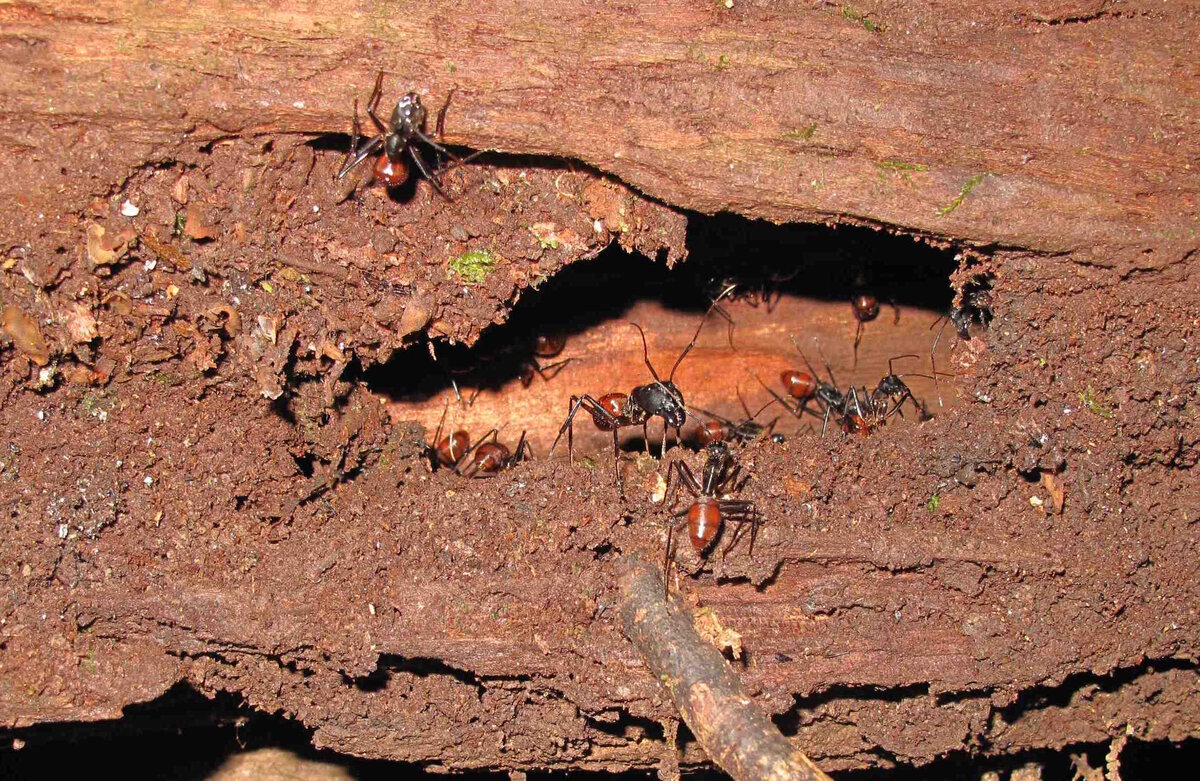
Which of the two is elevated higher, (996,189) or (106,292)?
(996,189)

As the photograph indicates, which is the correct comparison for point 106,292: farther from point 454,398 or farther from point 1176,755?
point 1176,755

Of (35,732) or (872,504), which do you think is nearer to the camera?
(872,504)

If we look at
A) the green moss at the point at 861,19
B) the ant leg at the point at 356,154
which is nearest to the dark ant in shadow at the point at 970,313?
the green moss at the point at 861,19

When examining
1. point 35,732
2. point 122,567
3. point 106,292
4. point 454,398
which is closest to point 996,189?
point 454,398

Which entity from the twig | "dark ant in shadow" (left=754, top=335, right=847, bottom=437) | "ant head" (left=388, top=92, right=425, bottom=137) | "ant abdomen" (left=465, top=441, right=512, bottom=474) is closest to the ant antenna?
"dark ant in shadow" (left=754, top=335, right=847, bottom=437)

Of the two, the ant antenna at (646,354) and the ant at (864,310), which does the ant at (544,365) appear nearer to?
the ant antenna at (646,354)

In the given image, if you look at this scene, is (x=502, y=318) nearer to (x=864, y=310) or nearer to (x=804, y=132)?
(x=804, y=132)
